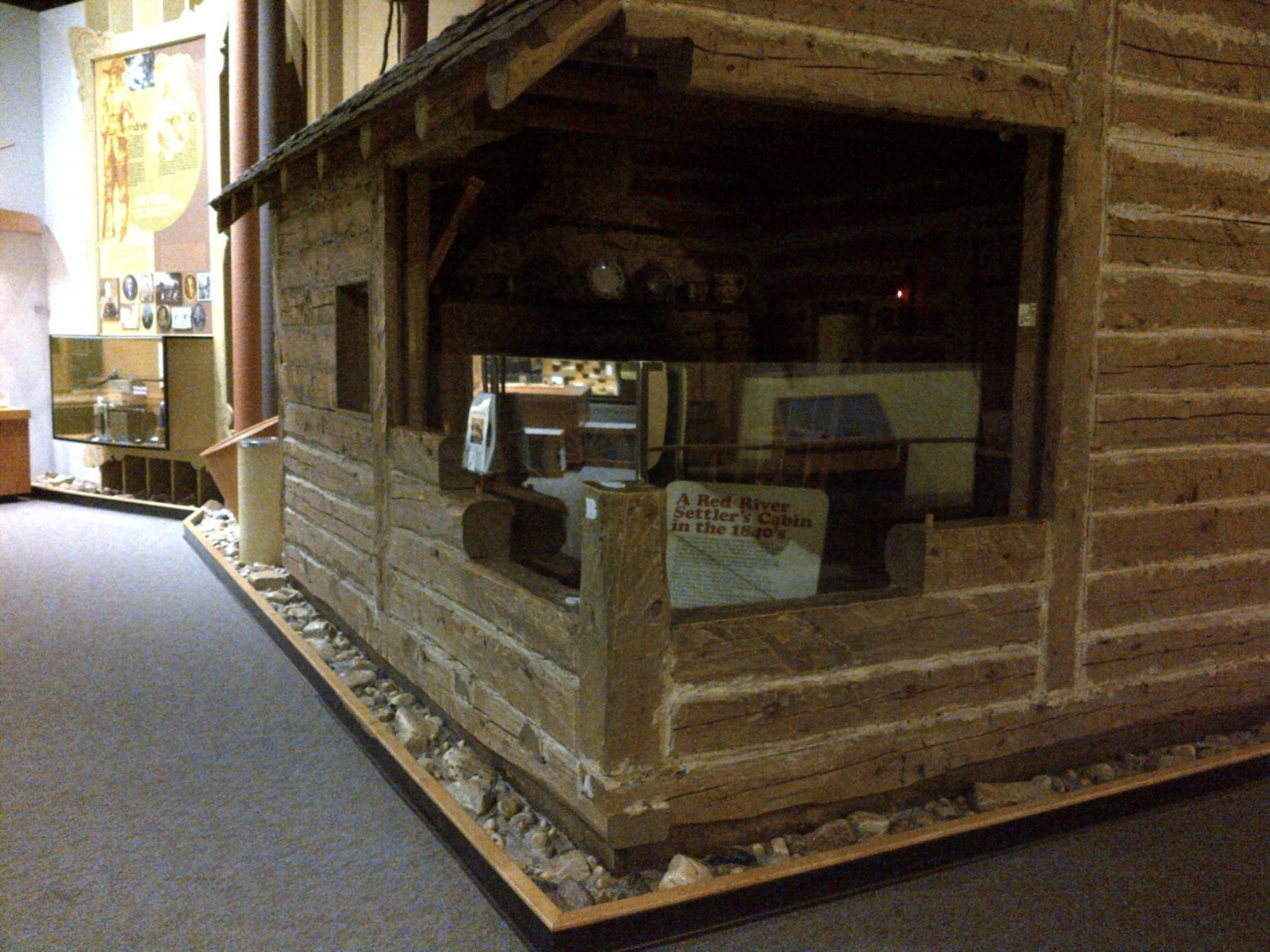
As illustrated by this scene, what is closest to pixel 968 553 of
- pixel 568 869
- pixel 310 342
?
pixel 568 869

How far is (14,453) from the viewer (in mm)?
12789

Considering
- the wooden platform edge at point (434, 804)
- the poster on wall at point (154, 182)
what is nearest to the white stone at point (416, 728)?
Result: the wooden platform edge at point (434, 804)

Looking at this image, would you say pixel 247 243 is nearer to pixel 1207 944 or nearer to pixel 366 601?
pixel 366 601

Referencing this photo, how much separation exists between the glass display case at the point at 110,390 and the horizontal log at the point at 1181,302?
10458 mm

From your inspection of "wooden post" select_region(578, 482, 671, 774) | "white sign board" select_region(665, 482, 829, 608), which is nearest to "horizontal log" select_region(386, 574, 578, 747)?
"wooden post" select_region(578, 482, 671, 774)

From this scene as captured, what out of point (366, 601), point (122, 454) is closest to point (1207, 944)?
point (366, 601)

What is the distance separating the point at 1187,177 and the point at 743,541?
2.41 m

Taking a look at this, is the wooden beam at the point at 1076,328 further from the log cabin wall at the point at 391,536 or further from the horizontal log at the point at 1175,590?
the log cabin wall at the point at 391,536

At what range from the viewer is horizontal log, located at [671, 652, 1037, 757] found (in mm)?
3553

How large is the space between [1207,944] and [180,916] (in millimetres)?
3289

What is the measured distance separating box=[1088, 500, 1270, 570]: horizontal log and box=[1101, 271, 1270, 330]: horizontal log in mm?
790

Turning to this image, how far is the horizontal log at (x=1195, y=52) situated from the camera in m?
4.17

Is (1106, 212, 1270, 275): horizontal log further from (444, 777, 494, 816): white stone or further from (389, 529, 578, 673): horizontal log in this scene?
(444, 777, 494, 816): white stone

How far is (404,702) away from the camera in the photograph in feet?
17.9
